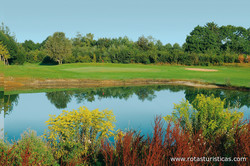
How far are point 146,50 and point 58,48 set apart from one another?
26.7m

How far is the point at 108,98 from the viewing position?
17.8 metres

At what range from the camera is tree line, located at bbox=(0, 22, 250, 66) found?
1917 inches

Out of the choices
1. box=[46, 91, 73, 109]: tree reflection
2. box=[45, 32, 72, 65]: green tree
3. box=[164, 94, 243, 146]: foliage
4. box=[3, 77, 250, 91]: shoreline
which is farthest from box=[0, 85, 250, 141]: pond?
box=[45, 32, 72, 65]: green tree

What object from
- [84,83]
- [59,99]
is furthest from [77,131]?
[84,83]

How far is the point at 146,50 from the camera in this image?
217ft

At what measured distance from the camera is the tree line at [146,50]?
160ft

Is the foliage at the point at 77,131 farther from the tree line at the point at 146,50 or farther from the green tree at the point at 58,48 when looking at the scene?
the green tree at the point at 58,48

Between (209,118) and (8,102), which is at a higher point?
(209,118)

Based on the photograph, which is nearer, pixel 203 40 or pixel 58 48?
pixel 58 48

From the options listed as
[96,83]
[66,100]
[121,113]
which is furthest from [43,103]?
[96,83]

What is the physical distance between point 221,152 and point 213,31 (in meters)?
76.3

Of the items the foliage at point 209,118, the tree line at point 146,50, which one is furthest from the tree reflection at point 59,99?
the tree line at point 146,50

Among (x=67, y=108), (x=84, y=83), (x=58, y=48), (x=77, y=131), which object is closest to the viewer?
(x=77, y=131)

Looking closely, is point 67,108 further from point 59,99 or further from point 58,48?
point 58,48
